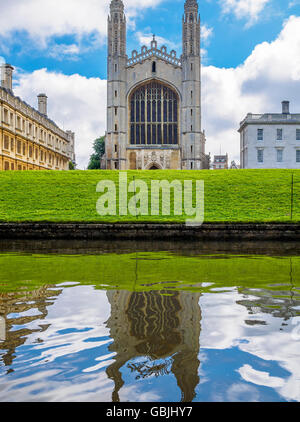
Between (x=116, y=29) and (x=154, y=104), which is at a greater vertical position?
(x=116, y=29)

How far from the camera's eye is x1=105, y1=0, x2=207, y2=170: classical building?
4609 cm

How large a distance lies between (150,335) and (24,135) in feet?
119

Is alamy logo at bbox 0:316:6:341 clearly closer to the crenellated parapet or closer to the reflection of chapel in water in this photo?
the reflection of chapel in water

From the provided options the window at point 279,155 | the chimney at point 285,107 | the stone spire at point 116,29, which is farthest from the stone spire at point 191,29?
the window at point 279,155

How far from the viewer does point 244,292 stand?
4535 millimetres

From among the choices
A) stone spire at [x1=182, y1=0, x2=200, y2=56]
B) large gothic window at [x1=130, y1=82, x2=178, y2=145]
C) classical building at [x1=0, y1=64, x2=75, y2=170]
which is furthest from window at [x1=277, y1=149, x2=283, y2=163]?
classical building at [x1=0, y1=64, x2=75, y2=170]

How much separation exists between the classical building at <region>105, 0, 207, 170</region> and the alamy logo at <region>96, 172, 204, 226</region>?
25803 millimetres

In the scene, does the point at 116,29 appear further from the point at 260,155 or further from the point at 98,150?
the point at 98,150

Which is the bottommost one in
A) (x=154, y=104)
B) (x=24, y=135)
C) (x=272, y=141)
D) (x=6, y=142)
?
(x=6, y=142)

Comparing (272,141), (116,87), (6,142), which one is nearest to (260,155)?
(272,141)

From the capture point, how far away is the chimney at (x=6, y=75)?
3734cm

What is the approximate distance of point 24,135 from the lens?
120 feet
